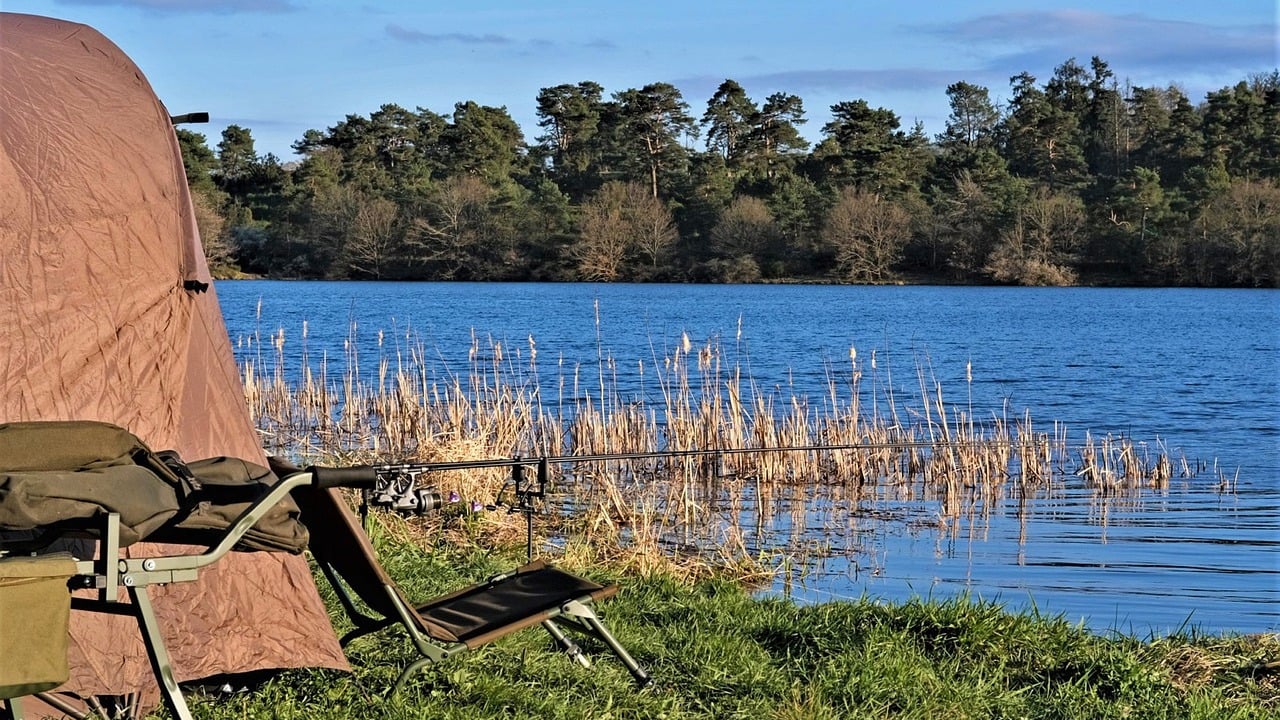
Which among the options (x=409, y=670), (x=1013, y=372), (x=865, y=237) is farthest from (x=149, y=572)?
(x=865, y=237)

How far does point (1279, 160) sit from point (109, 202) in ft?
227

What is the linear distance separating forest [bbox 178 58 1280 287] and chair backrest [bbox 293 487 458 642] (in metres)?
50.8

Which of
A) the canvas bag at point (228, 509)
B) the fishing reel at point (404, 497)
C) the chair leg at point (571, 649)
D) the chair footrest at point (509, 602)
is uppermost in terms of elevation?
the canvas bag at point (228, 509)

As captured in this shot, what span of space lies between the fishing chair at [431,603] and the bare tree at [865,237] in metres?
56.0

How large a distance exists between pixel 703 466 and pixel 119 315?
7.95 metres

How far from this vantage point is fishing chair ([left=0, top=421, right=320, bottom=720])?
2.50 meters

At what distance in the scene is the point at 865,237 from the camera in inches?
2347

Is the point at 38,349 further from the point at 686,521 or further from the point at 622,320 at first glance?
the point at 622,320

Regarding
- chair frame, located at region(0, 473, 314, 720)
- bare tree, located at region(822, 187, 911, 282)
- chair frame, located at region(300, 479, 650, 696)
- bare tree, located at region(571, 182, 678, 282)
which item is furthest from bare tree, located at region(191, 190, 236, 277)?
chair frame, located at region(0, 473, 314, 720)

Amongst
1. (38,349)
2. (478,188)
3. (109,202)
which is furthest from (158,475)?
(478,188)

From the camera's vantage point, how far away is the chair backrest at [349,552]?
3584mm

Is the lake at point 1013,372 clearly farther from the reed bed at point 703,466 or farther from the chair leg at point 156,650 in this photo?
the chair leg at point 156,650

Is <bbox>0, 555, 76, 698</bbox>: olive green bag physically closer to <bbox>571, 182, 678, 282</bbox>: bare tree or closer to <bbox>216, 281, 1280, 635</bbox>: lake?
<bbox>216, 281, 1280, 635</bbox>: lake

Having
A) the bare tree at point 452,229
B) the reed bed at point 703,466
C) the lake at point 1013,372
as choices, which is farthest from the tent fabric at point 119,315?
the bare tree at point 452,229
